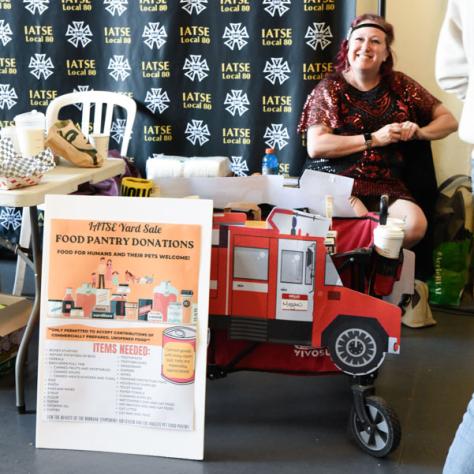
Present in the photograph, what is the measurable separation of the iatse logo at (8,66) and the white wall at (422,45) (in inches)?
71.1

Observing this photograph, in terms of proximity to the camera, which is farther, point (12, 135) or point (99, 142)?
point (99, 142)

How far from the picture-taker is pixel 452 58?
1.90 meters

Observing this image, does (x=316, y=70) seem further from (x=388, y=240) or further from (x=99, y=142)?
(x=388, y=240)

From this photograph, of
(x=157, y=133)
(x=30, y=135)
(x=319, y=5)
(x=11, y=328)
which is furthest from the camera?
(x=157, y=133)

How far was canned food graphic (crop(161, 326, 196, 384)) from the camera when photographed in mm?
2113

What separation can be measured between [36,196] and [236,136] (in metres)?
1.84

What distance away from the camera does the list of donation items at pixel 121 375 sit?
212 cm

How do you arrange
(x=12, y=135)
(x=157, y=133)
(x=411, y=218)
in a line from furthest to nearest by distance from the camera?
1. (x=157, y=133)
2. (x=411, y=218)
3. (x=12, y=135)

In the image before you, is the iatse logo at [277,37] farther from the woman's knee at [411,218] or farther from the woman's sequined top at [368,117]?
the woman's knee at [411,218]

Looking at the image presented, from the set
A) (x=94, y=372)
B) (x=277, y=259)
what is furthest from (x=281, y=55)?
(x=94, y=372)

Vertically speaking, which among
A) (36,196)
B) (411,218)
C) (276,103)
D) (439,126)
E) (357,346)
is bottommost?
(357,346)

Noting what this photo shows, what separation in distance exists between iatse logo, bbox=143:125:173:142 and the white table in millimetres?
1227

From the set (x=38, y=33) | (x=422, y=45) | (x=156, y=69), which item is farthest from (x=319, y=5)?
(x=38, y=33)

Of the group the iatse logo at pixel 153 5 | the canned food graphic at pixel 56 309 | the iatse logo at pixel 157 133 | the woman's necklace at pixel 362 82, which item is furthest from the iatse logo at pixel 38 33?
the canned food graphic at pixel 56 309
